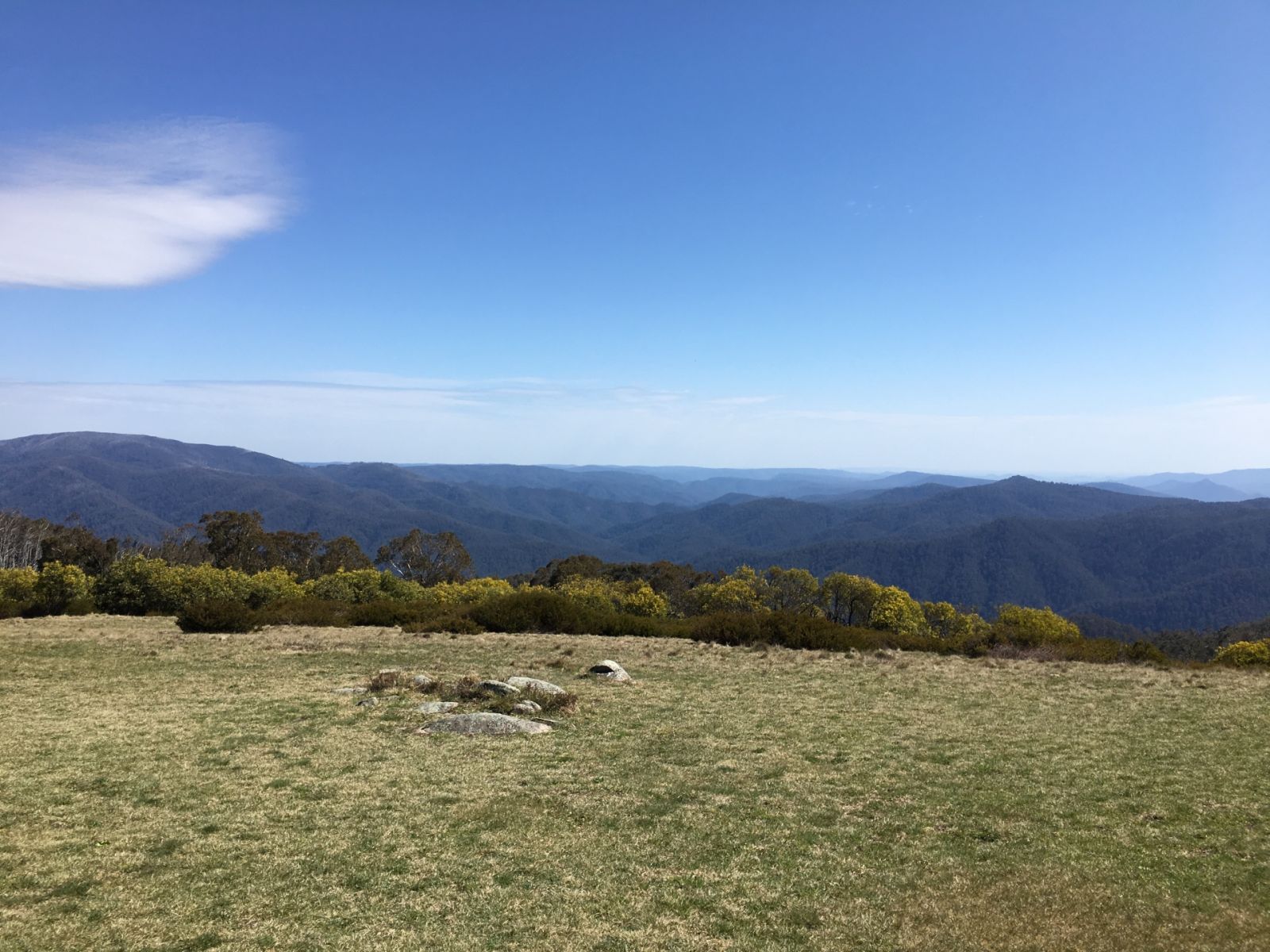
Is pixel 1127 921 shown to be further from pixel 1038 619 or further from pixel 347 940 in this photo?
pixel 1038 619

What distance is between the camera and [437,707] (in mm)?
16188

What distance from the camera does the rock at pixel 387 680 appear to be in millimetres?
18469

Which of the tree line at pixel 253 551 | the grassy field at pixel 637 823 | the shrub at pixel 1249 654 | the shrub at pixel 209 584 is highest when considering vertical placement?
the grassy field at pixel 637 823

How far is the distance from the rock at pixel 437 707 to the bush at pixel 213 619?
1809 centimetres

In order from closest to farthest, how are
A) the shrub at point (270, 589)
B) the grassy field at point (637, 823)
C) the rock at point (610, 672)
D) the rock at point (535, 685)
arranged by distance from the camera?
the grassy field at point (637, 823), the rock at point (535, 685), the rock at point (610, 672), the shrub at point (270, 589)

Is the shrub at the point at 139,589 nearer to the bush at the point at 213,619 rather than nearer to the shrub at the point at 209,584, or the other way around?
the shrub at the point at 209,584

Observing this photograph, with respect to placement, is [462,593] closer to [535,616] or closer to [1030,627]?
[535,616]

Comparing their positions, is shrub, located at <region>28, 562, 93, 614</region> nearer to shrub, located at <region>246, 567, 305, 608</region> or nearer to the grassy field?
shrub, located at <region>246, 567, 305, 608</region>

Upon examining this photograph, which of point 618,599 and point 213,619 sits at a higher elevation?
point 213,619

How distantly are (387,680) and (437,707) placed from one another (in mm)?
3376

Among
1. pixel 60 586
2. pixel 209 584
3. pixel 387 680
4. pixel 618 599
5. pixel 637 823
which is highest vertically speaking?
pixel 637 823

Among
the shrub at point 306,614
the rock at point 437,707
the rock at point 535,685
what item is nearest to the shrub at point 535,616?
the shrub at point 306,614

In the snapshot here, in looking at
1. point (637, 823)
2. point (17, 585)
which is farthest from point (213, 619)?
point (17, 585)

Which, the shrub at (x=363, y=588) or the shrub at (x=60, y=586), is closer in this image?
the shrub at (x=60, y=586)
